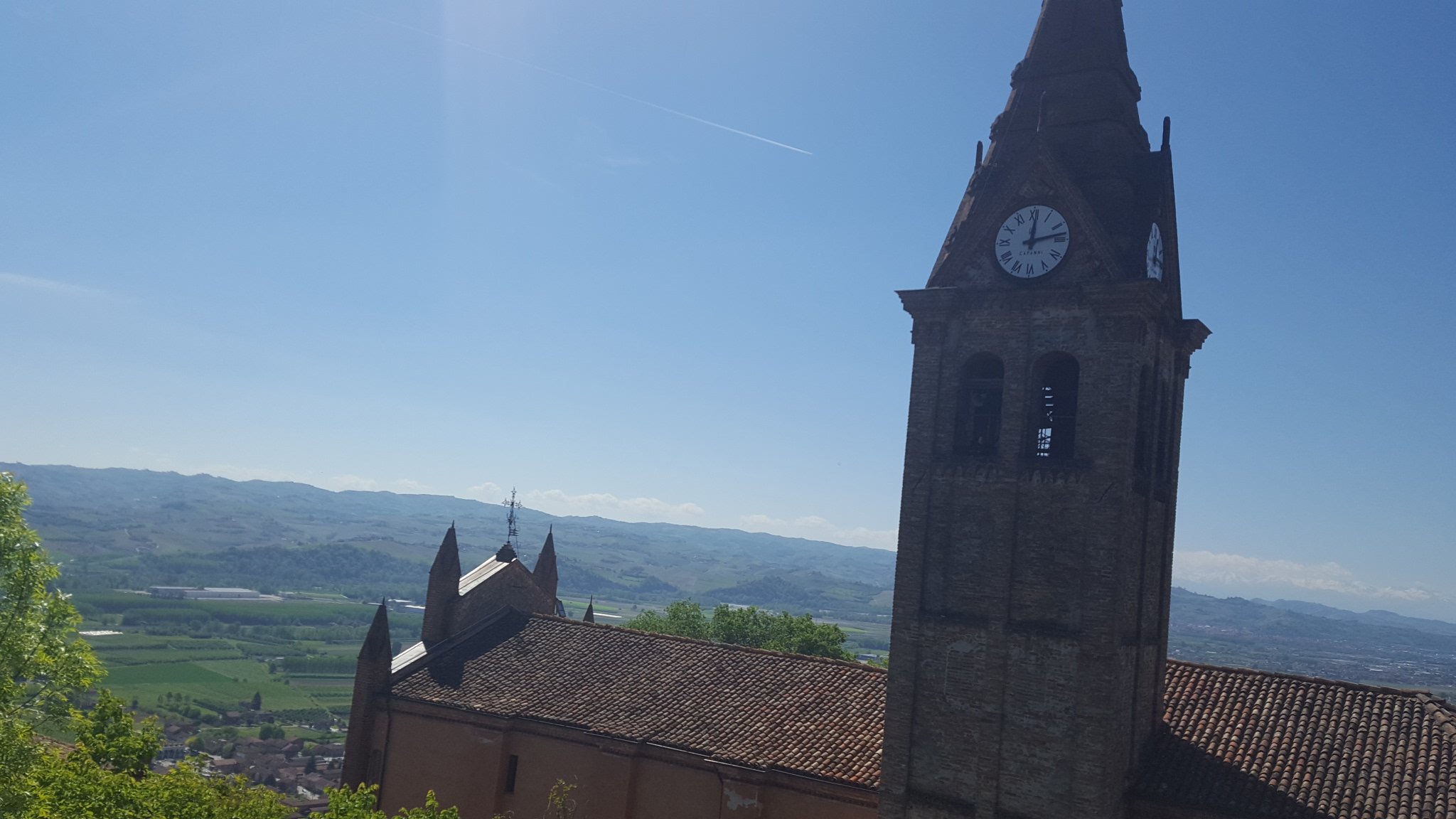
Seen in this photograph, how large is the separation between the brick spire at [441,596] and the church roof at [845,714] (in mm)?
769

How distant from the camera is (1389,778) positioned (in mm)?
20344

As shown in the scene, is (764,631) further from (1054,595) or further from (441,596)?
(1054,595)

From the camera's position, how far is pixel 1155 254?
22.5 meters

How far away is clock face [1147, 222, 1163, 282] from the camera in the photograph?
2177 centimetres

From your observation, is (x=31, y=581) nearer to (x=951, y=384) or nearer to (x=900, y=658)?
(x=900, y=658)

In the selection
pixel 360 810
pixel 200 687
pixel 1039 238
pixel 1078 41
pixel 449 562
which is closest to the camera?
pixel 360 810

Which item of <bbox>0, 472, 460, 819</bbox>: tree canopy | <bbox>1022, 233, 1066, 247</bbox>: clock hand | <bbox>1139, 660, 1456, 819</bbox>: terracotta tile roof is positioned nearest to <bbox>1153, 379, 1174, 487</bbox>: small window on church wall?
<bbox>1022, 233, 1066, 247</bbox>: clock hand

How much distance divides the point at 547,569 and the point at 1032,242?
93.2ft

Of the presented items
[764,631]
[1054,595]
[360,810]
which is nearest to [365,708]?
[360,810]

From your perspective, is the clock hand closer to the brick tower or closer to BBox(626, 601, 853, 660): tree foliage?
the brick tower

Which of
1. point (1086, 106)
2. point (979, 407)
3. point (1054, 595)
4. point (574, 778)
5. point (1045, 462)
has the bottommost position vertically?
point (574, 778)

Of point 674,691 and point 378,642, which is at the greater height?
point 378,642

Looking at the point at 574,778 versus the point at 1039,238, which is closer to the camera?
the point at 1039,238

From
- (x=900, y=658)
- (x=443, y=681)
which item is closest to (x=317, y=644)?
(x=443, y=681)
